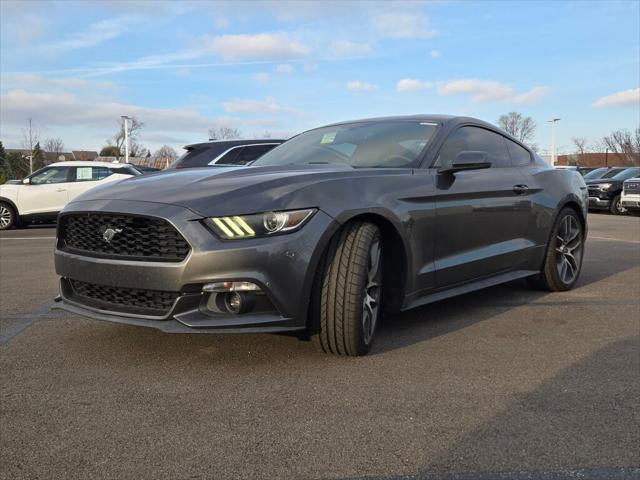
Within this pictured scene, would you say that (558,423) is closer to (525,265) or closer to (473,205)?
(473,205)

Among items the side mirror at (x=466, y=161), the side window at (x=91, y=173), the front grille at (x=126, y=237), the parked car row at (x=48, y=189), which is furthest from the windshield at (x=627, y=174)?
the front grille at (x=126, y=237)

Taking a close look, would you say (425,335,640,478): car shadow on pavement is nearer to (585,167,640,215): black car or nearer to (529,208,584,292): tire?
(529,208,584,292): tire

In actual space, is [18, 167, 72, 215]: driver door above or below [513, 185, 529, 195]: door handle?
below

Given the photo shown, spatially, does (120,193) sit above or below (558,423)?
above

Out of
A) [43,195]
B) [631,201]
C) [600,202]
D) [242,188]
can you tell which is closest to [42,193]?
[43,195]

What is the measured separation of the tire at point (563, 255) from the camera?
5016 mm

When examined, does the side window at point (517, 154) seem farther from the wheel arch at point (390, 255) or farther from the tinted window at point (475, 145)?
the wheel arch at point (390, 255)

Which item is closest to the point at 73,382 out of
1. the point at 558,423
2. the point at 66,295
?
the point at 66,295

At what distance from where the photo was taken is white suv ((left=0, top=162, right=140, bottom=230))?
1350cm

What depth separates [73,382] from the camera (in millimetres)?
2945

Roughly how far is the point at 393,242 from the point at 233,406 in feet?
4.63

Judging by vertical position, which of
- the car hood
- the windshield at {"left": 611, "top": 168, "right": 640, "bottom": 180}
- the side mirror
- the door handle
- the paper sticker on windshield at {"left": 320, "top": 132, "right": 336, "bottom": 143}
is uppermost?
the paper sticker on windshield at {"left": 320, "top": 132, "right": 336, "bottom": 143}

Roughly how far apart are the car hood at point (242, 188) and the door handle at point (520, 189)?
A: 135cm

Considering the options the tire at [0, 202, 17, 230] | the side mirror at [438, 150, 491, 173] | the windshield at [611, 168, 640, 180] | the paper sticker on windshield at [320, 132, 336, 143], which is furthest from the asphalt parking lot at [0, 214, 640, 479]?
the windshield at [611, 168, 640, 180]
